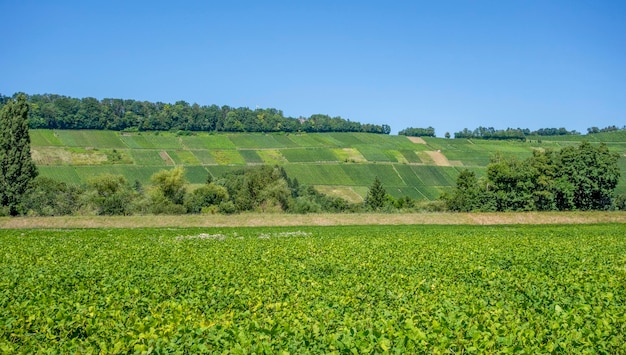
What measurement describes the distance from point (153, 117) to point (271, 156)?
1668 inches

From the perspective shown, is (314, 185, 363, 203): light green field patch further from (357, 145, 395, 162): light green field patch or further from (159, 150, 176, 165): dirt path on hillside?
(159, 150, 176, 165): dirt path on hillside

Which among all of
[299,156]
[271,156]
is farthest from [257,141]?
[299,156]

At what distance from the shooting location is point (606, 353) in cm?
1105

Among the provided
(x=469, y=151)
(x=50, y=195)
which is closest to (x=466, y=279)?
(x=50, y=195)

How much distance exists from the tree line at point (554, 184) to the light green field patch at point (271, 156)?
224 feet

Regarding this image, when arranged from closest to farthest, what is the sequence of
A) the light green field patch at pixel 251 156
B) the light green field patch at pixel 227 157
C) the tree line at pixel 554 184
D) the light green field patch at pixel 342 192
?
the tree line at pixel 554 184 → the light green field patch at pixel 342 192 → the light green field patch at pixel 227 157 → the light green field patch at pixel 251 156

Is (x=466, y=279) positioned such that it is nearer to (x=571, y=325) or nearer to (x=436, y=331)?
(x=571, y=325)

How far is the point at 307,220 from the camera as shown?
6650cm

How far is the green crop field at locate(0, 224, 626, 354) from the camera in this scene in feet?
38.2

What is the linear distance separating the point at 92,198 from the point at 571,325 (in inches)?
3272

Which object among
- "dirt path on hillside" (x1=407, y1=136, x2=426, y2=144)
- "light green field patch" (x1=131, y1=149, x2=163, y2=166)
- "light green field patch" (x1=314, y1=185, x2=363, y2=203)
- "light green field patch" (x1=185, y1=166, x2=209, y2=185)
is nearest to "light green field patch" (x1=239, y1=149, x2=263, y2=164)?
"light green field patch" (x1=185, y1=166, x2=209, y2=185)

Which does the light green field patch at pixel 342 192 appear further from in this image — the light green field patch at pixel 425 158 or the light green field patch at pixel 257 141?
the light green field patch at pixel 257 141

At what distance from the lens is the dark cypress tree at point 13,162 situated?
69938 mm

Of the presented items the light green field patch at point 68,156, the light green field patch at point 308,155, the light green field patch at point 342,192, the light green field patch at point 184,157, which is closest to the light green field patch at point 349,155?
the light green field patch at point 308,155
